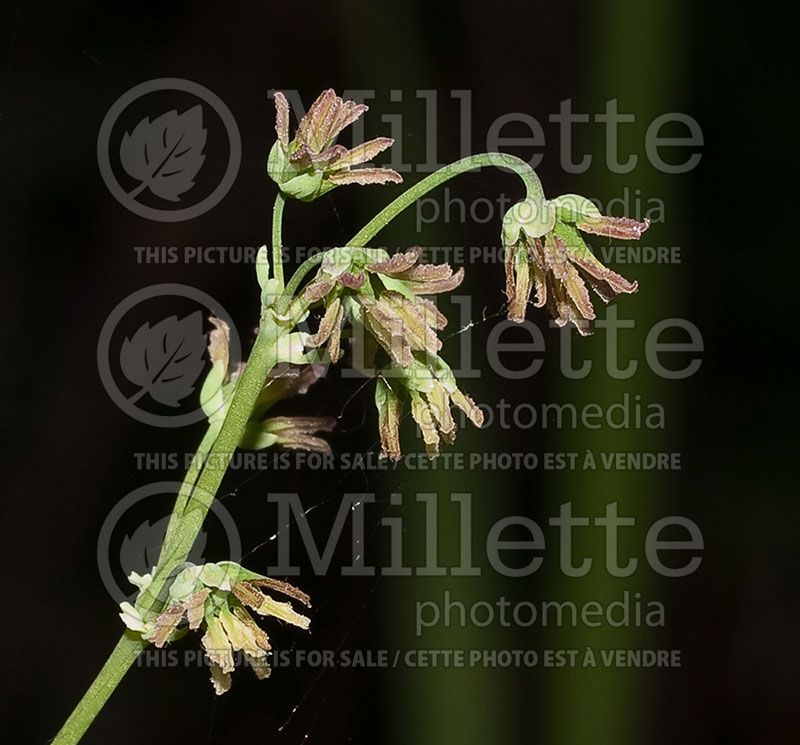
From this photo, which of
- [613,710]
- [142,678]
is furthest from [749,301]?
[142,678]

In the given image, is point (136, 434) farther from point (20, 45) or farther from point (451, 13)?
point (451, 13)

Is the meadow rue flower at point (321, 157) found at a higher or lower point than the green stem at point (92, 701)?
higher

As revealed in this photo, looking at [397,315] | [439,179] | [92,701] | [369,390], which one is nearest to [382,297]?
[397,315]

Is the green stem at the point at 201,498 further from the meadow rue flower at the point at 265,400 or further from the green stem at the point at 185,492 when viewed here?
the meadow rue flower at the point at 265,400

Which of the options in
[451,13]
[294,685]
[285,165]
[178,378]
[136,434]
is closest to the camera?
[285,165]

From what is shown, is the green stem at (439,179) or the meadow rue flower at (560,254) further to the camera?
the meadow rue flower at (560,254)

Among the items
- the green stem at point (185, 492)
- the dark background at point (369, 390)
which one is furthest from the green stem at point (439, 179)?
the dark background at point (369, 390)

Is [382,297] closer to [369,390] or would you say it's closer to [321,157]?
[321,157]
